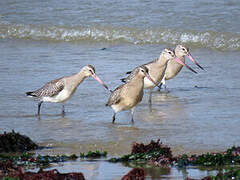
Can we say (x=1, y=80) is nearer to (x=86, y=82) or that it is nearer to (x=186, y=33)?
(x=86, y=82)

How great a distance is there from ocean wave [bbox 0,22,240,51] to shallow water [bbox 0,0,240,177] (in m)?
0.03

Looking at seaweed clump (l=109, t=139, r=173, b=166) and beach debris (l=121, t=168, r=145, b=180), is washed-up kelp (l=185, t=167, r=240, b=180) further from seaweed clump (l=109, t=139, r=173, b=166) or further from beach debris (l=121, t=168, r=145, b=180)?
seaweed clump (l=109, t=139, r=173, b=166)

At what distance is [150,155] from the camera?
23.2 ft

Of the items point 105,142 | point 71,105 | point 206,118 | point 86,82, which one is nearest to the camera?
point 105,142

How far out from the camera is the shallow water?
8.60 m

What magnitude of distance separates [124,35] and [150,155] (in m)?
10.4

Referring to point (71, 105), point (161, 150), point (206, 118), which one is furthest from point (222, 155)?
point (71, 105)

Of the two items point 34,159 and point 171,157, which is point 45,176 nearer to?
point 34,159

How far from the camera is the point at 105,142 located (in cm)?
825

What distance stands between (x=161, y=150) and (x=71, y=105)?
12.7 ft

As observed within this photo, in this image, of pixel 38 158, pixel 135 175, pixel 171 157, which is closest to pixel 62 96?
pixel 38 158

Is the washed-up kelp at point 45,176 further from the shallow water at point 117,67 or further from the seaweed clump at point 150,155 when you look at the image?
the seaweed clump at point 150,155

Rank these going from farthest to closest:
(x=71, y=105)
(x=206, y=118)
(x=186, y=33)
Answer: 1. (x=186, y=33)
2. (x=71, y=105)
3. (x=206, y=118)

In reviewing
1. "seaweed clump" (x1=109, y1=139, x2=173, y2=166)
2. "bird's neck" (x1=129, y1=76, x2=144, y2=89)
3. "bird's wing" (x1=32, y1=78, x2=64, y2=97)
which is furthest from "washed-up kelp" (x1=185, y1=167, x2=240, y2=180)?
"bird's wing" (x1=32, y1=78, x2=64, y2=97)
